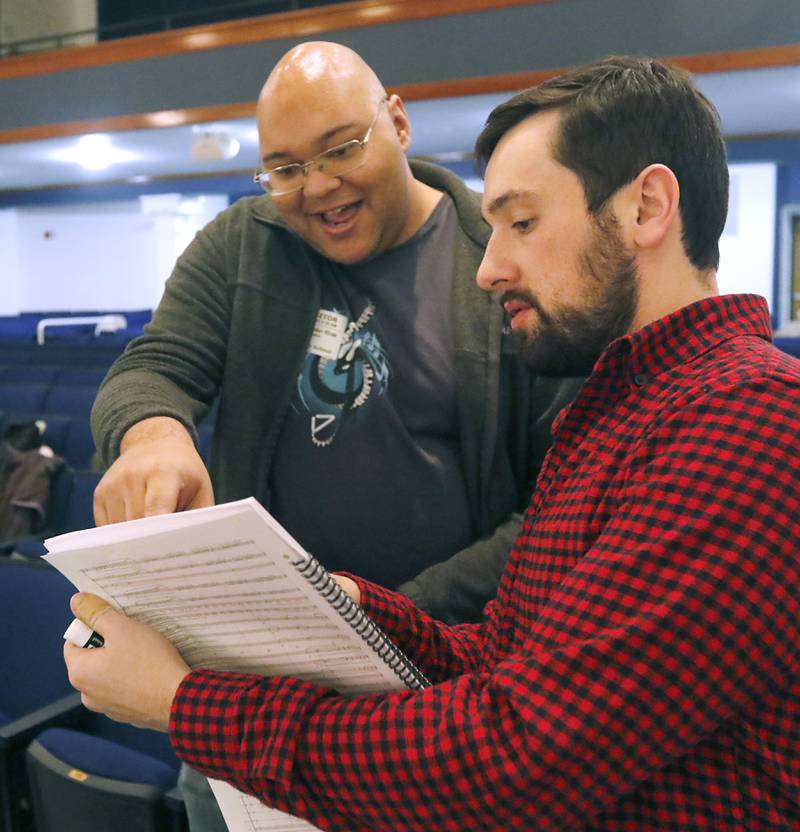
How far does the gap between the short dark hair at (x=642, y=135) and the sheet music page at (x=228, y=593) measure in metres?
0.41

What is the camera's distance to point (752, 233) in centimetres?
919

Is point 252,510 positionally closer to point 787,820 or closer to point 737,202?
point 787,820

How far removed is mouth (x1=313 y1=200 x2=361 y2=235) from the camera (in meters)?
1.19

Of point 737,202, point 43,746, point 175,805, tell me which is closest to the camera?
point 175,805

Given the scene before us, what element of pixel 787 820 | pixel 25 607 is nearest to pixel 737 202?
pixel 25 607

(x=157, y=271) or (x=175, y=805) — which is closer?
(x=175, y=805)

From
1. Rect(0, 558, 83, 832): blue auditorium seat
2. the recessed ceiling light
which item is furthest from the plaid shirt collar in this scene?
the recessed ceiling light

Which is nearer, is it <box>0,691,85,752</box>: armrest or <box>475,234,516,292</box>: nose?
<box>475,234,516,292</box>: nose

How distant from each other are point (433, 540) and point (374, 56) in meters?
5.14

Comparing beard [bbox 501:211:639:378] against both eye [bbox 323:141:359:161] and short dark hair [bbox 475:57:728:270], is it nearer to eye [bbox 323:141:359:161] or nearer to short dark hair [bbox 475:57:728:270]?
short dark hair [bbox 475:57:728:270]

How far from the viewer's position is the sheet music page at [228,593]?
627 millimetres

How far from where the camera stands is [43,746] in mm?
1464

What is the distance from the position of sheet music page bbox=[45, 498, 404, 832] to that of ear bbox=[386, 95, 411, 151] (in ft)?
2.44

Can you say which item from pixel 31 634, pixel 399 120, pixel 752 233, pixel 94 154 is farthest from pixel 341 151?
pixel 752 233
